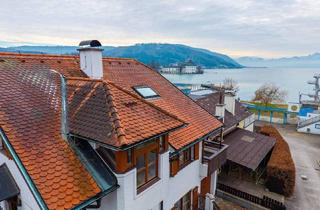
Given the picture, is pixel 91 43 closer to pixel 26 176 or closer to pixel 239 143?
pixel 26 176

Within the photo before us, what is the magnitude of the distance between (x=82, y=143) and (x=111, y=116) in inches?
61.6

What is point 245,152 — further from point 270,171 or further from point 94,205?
point 94,205

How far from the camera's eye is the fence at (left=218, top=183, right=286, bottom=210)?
48.8ft

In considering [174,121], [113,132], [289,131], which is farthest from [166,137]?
[289,131]

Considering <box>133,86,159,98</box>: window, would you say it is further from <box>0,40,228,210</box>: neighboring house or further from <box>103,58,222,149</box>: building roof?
<box>0,40,228,210</box>: neighboring house

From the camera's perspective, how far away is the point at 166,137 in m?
8.56

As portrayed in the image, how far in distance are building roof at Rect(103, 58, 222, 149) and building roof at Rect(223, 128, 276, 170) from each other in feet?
18.8

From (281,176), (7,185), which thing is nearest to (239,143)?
(281,176)

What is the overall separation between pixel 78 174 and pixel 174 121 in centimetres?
381

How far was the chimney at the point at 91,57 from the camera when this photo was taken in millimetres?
11016

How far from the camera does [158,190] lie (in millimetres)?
8523

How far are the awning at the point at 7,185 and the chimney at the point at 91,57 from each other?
18.9 ft

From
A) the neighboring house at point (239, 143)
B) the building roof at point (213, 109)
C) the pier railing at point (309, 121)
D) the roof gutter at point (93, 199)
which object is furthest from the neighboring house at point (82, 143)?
the pier railing at point (309, 121)

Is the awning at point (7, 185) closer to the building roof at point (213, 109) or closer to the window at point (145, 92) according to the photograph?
the window at point (145, 92)
